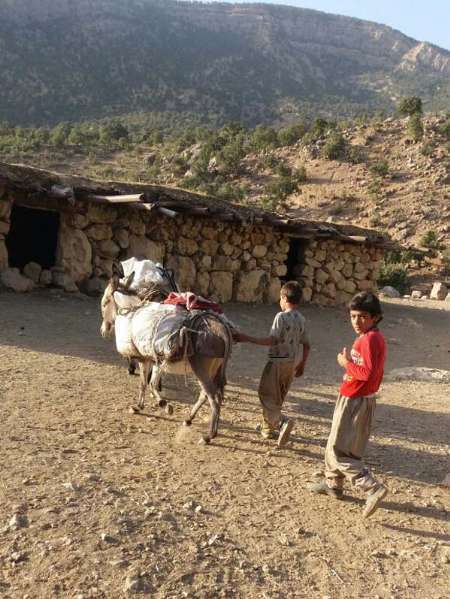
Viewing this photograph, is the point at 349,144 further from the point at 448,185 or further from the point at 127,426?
the point at 127,426

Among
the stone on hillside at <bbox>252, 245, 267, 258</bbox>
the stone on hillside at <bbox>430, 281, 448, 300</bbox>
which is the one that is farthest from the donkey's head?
the stone on hillside at <bbox>430, 281, 448, 300</bbox>

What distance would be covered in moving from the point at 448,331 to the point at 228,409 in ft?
29.3

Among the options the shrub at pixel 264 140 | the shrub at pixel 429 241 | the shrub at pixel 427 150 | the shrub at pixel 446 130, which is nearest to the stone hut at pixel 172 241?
the shrub at pixel 429 241

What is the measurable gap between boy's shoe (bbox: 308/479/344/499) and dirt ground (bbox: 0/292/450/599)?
65 mm

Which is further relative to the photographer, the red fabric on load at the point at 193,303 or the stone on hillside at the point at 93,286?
the stone on hillside at the point at 93,286

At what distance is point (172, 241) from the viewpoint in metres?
11.8

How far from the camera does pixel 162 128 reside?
44844mm

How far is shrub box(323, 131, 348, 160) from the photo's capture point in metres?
33.1

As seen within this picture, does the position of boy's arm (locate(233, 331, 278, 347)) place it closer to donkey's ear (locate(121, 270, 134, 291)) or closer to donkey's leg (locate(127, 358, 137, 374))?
donkey's ear (locate(121, 270, 134, 291))

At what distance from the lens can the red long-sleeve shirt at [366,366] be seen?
371cm

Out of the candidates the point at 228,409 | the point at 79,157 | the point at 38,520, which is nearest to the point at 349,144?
the point at 79,157

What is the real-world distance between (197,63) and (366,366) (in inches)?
2565

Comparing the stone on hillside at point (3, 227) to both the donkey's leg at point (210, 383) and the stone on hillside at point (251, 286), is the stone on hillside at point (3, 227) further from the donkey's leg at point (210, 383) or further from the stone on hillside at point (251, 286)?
the donkey's leg at point (210, 383)

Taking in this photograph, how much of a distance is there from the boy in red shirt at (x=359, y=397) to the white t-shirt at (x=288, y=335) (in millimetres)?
1077
